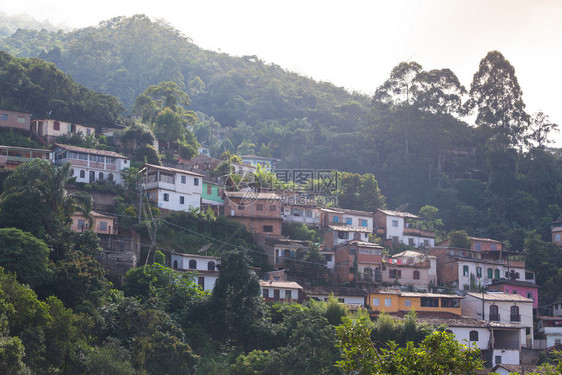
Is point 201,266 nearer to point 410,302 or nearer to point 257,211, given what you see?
point 257,211

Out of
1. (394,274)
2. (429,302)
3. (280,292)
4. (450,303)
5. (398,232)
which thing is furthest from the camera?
(398,232)

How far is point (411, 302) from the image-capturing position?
45.1 metres

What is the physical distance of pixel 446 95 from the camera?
78625mm

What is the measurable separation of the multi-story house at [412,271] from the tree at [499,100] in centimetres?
2911

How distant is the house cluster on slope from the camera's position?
43469mm

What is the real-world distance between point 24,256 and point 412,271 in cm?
2737

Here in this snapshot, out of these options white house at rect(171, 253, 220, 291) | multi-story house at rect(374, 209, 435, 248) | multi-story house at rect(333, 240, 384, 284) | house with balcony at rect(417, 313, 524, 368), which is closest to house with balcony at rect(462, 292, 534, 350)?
house with balcony at rect(417, 313, 524, 368)

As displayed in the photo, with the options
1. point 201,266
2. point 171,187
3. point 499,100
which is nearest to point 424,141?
point 499,100

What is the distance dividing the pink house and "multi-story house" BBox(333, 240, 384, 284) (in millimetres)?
9049

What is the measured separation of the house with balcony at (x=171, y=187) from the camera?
1955 inches

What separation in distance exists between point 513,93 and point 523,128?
4028 mm

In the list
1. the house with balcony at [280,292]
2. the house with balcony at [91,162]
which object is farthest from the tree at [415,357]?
the house with balcony at [91,162]

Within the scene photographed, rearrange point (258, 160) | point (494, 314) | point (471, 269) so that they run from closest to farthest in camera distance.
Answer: point (494, 314)
point (471, 269)
point (258, 160)

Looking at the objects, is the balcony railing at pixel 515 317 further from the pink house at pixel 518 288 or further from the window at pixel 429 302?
the window at pixel 429 302
